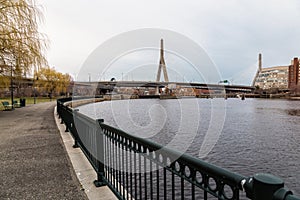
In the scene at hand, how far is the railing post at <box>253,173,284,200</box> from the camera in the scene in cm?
116

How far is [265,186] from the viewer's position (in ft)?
3.89

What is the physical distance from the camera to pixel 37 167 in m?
5.06

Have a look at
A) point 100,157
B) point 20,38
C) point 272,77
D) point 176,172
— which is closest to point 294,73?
point 272,77

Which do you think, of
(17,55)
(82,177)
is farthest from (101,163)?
(17,55)

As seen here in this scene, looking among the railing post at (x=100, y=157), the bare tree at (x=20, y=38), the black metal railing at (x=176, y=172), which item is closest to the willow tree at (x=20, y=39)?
the bare tree at (x=20, y=38)

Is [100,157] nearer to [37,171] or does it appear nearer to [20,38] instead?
[37,171]

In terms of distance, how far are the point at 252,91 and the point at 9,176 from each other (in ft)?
435

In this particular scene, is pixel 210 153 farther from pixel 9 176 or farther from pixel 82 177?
pixel 9 176

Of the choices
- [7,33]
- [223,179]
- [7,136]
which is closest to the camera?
[223,179]

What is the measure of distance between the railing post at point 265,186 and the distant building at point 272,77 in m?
155

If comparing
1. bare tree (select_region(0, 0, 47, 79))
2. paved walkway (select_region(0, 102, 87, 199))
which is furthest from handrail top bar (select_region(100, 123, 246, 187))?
bare tree (select_region(0, 0, 47, 79))

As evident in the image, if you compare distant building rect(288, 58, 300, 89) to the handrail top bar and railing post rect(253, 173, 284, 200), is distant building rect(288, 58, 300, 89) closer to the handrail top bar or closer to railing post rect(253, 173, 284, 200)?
the handrail top bar

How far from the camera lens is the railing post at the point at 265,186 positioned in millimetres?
1164

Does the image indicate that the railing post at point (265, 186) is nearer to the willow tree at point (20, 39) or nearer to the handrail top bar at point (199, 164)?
the handrail top bar at point (199, 164)
